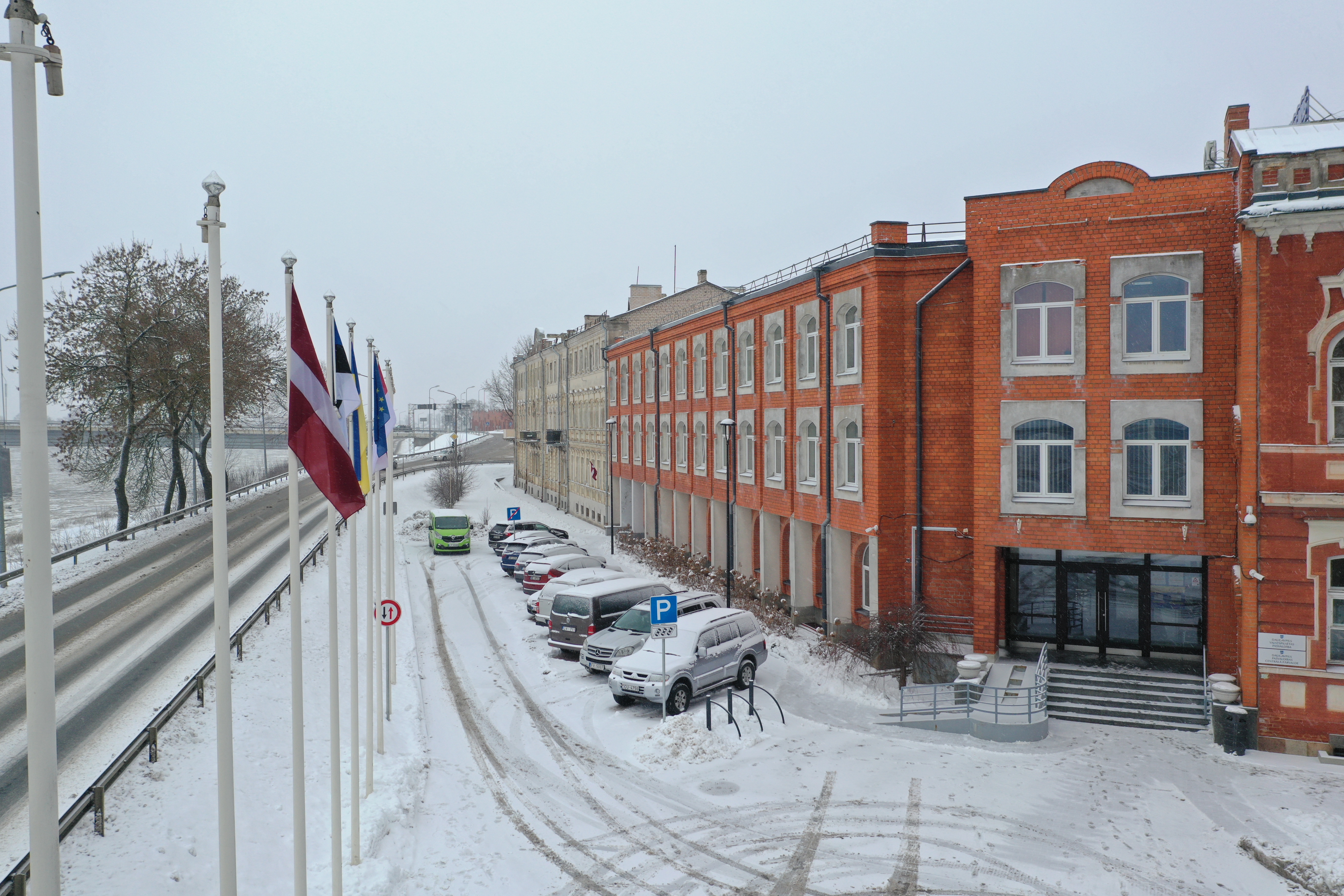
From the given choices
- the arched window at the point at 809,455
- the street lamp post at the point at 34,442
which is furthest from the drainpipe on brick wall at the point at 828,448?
the street lamp post at the point at 34,442

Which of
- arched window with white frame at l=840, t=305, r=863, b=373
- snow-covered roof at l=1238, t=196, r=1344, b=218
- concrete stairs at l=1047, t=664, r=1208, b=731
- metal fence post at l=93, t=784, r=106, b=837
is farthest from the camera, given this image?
arched window with white frame at l=840, t=305, r=863, b=373

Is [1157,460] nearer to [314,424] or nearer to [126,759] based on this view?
[314,424]

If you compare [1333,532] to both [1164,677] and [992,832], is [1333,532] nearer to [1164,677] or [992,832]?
[1164,677]

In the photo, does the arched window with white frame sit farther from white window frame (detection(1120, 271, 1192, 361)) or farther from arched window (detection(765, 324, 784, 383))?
white window frame (detection(1120, 271, 1192, 361))

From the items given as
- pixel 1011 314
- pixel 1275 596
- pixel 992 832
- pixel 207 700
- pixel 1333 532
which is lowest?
pixel 992 832

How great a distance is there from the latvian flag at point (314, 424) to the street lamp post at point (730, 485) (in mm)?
18577

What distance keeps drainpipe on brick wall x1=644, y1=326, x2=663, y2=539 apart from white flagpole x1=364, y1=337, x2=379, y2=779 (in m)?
23.2

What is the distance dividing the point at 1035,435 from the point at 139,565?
29.0 meters

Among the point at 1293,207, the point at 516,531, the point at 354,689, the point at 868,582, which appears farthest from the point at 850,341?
the point at 516,531

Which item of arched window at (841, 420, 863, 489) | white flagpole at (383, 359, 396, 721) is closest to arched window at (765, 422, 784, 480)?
arched window at (841, 420, 863, 489)

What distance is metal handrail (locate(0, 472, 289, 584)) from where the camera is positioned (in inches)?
1029

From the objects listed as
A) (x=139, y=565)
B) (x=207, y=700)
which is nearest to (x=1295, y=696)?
(x=207, y=700)

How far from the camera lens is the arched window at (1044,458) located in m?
20.2

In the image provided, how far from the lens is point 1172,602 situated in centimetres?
2047
